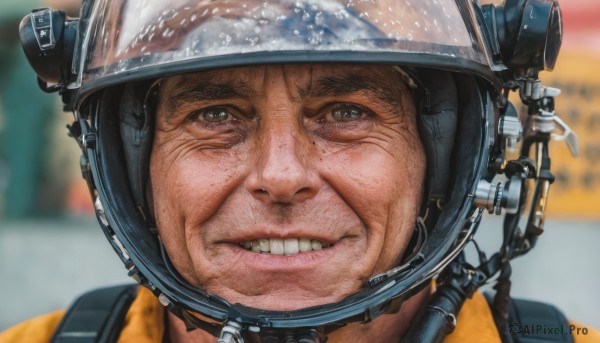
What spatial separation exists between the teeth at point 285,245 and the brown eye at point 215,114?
1.10 feet

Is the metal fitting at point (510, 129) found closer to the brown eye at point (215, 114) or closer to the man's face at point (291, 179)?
the man's face at point (291, 179)

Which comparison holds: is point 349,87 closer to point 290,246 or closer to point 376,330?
point 290,246

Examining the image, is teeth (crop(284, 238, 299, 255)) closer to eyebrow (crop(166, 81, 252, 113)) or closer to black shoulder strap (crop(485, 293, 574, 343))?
eyebrow (crop(166, 81, 252, 113))

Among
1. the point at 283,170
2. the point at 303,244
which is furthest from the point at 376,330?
the point at 283,170

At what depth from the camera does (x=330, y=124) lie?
7.98ft

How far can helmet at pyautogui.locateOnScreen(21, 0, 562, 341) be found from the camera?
7.29 feet

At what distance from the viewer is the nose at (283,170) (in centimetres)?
228

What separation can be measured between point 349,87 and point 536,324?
909 mm

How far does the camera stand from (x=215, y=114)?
2.51 metres

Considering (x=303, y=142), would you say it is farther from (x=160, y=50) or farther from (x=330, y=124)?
(x=160, y=50)

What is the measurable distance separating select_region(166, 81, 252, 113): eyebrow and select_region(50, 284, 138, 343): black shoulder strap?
2.36ft

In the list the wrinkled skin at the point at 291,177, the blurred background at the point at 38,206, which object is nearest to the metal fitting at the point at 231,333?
the wrinkled skin at the point at 291,177

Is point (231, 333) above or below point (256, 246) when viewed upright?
below

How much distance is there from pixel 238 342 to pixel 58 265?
12.9 feet
